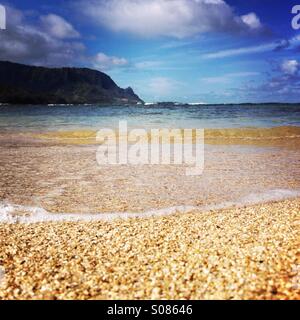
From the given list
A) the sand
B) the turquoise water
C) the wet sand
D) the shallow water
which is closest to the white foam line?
the shallow water

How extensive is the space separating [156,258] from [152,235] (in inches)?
52.3

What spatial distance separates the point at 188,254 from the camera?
6.65 meters

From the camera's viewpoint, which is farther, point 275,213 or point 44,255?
point 275,213

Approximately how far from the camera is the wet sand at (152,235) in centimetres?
559

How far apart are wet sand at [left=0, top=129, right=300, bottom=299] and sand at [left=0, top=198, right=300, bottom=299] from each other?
0.07 feet

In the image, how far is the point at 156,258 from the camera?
21.7ft

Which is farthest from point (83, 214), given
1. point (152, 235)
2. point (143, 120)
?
point (143, 120)

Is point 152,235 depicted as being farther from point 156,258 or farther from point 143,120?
point 143,120

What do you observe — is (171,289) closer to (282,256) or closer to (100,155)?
(282,256)

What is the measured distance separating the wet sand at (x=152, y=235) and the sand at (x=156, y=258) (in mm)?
20

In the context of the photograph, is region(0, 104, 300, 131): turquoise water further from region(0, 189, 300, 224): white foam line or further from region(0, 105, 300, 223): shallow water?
region(0, 189, 300, 224): white foam line
